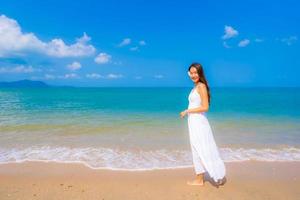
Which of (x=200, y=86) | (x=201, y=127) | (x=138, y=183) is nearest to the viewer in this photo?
(x=200, y=86)

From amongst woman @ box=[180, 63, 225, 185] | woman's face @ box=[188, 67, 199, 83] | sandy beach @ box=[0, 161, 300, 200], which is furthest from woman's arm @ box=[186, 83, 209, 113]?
sandy beach @ box=[0, 161, 300, 200]

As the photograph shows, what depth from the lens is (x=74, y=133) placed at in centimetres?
1174

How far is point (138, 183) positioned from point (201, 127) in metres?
1.80

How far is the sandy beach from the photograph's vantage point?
4953mm

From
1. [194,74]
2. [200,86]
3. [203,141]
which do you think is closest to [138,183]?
[203,141]

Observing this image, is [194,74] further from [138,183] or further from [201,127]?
[138,183]

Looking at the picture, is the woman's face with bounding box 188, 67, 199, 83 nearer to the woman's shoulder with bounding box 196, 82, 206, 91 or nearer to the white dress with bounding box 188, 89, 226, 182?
the woman's shoulder with bounding box 196, 82, 206, 91

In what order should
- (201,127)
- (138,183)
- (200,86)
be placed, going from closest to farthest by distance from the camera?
(200,86)
(201,127)
(138,183)

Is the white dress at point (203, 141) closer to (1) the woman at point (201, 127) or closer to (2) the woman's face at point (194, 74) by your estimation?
(1) the woman at point (201, 127)

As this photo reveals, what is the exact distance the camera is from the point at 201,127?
5043 millimetres

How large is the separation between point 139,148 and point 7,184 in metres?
4.29

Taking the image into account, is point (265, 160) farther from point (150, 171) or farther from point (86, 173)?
point (86, 173)

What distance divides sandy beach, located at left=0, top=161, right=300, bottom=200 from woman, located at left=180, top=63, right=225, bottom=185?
44cm

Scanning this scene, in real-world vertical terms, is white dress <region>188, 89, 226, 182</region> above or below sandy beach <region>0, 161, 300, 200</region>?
above
